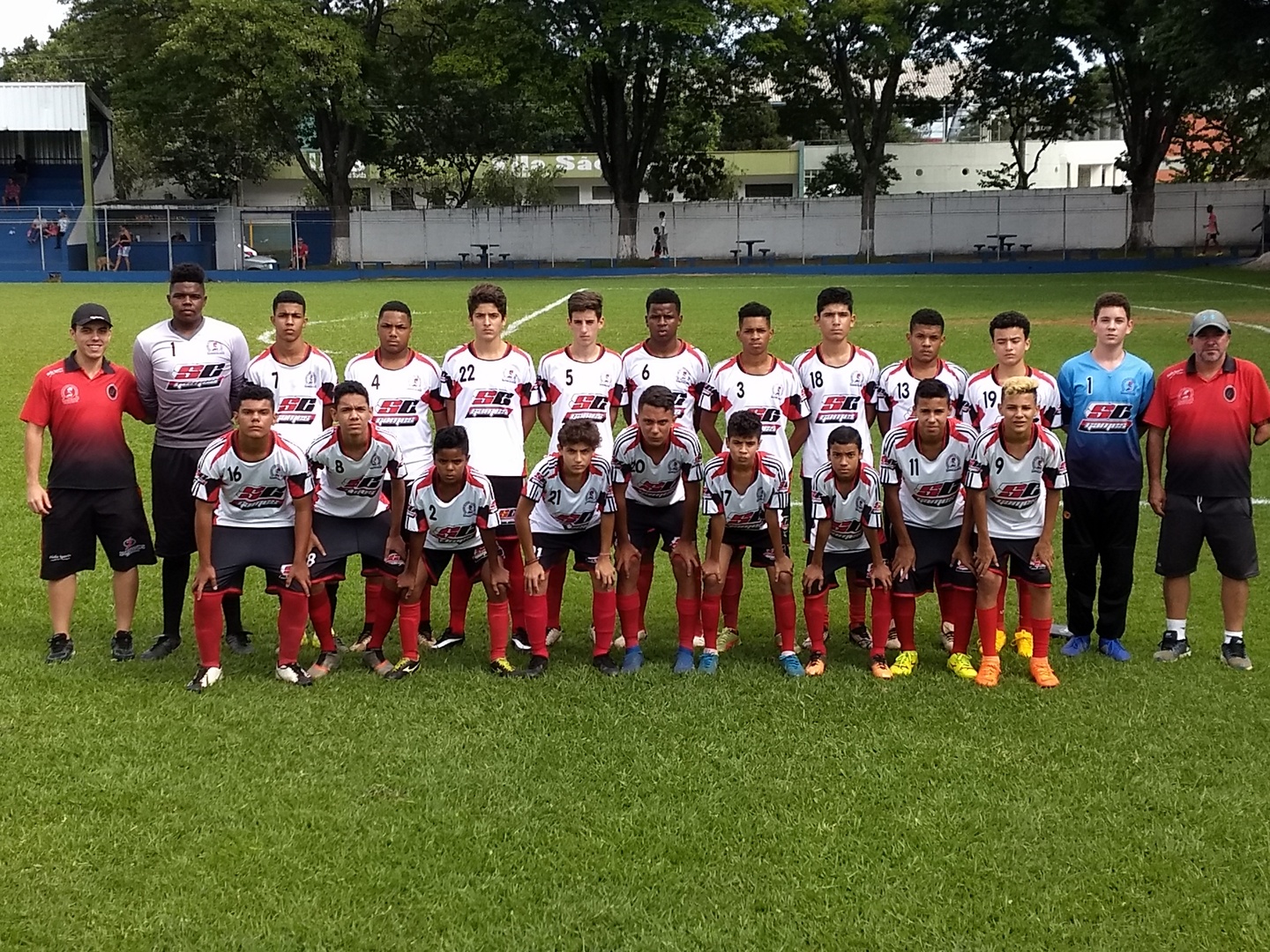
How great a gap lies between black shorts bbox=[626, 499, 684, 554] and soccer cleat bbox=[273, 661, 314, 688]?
1746 millimetres

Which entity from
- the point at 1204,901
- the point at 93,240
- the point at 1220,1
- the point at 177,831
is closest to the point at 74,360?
the point at 177,831

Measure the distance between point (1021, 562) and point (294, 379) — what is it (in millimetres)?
3806

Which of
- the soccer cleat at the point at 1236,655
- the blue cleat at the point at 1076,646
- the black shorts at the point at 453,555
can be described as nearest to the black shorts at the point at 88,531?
the black shorts at the point at 453,555

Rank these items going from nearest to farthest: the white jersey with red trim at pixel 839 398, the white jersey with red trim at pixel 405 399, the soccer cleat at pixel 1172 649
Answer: the soccer cleat at pixel 1172 649 < the white jersey with red trim at pixel 405 399 < the white jersey with red trim at pixel 839 398

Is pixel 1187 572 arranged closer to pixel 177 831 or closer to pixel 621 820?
pixel 621 820

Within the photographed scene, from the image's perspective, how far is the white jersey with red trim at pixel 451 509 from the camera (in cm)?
593

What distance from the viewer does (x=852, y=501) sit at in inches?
236

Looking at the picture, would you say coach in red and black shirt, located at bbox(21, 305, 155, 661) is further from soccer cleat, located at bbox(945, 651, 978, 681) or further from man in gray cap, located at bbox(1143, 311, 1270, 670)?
man in gray cap, located at bbox(1143, 311, 1270, 670)

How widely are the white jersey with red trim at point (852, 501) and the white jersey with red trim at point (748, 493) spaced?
18cm

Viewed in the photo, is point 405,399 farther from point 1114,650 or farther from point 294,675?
point 1114,650

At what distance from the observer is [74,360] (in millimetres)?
6215

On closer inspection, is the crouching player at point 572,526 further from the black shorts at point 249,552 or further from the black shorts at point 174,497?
the black shorts at point 174,497

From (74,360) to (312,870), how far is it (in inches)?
133

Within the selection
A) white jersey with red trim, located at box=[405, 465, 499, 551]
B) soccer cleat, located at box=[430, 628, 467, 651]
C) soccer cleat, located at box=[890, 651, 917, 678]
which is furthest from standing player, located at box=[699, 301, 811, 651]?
soccer cleat, located at box=[430, 628, 467, 651]
